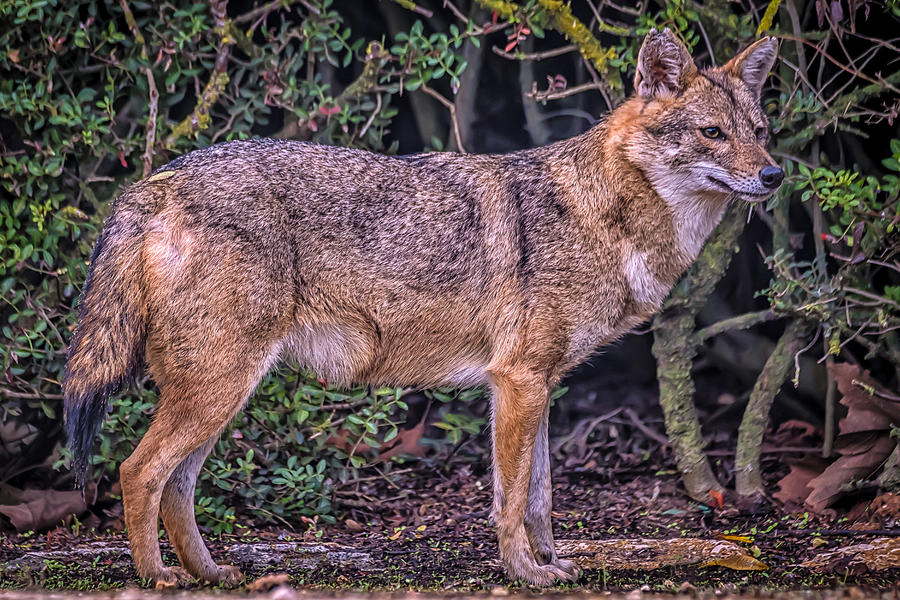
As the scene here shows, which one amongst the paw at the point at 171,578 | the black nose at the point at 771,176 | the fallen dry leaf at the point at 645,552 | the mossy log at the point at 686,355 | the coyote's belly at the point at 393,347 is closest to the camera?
the paw at the point at 171,578

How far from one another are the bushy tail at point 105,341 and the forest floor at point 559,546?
2.86ft

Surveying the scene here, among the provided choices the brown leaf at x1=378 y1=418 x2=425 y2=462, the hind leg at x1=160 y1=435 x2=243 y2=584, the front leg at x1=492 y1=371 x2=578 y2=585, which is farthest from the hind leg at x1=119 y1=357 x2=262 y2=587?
the brown leaf at x1=378 y1=418 x2=425 y2=462

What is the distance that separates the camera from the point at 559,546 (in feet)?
18.2

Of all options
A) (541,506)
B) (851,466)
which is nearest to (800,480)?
(851,466)

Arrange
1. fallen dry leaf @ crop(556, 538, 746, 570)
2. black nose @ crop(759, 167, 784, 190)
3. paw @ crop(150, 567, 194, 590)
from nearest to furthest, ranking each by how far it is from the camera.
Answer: paw @ crop(150, 567, 194, 590) → black nose @ crop(759, 167, 784, 190) → fallen dry leaf @ crop(556, 538, 746, 570)

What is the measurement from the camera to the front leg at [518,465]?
4965mm

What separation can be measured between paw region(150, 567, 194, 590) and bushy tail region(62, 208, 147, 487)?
1.97ft

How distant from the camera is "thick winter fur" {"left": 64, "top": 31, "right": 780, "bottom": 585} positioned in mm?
4734

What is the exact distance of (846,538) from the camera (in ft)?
17.2

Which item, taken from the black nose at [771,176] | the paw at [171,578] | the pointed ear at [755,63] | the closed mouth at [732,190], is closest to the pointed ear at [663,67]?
the pointed ear at [755,63]

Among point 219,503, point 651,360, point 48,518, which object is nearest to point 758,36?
point 651,360

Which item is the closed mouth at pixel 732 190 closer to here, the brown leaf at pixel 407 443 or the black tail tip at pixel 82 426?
the brown leaf at pixel 407 443

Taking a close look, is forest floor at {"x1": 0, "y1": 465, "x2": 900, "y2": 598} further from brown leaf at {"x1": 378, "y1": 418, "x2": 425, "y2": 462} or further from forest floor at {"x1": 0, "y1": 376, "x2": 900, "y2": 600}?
brown leaf at {"x1": 378, "y1": 418, "x2": 425, "y2": 462}

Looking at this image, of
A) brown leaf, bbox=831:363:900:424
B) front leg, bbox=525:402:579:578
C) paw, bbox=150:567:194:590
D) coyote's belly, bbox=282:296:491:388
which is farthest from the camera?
brown leaf, bbox=831:363:900:424
